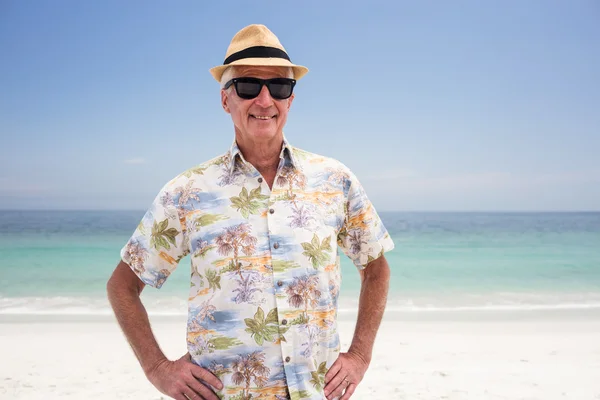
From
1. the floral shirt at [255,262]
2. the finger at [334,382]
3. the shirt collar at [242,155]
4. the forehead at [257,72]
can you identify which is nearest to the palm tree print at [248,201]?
the floral shirt at [255,262]

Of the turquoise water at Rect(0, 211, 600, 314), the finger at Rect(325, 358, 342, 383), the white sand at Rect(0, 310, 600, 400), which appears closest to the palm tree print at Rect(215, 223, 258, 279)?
the finger at Rect(325, 358, 342, 383)

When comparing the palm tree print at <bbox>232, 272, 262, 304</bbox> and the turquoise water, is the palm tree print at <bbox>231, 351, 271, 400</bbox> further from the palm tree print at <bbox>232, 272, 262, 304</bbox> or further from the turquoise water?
the turquoise water

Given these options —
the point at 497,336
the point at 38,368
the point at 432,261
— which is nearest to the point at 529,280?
the point at 432,261

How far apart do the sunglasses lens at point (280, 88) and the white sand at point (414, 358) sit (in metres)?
4.00

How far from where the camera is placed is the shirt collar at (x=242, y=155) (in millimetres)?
2027

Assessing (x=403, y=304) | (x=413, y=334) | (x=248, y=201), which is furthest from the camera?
(x=403, y=304)

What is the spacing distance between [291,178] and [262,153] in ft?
0.53

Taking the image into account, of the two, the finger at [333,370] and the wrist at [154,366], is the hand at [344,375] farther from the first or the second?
the wrist at [154,366]

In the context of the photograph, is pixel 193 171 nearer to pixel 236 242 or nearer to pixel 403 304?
pixel 236 242

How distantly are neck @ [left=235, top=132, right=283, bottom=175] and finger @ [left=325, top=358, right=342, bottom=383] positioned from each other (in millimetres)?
771

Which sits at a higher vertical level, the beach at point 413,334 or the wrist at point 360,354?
the wrist at point 360,354

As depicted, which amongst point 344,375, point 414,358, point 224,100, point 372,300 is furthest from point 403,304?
point 224,100

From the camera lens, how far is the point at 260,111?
6.70 feet

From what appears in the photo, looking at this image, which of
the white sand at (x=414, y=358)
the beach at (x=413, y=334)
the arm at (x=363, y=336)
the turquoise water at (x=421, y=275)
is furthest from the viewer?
the turquoise water at (x=421, y=275)
